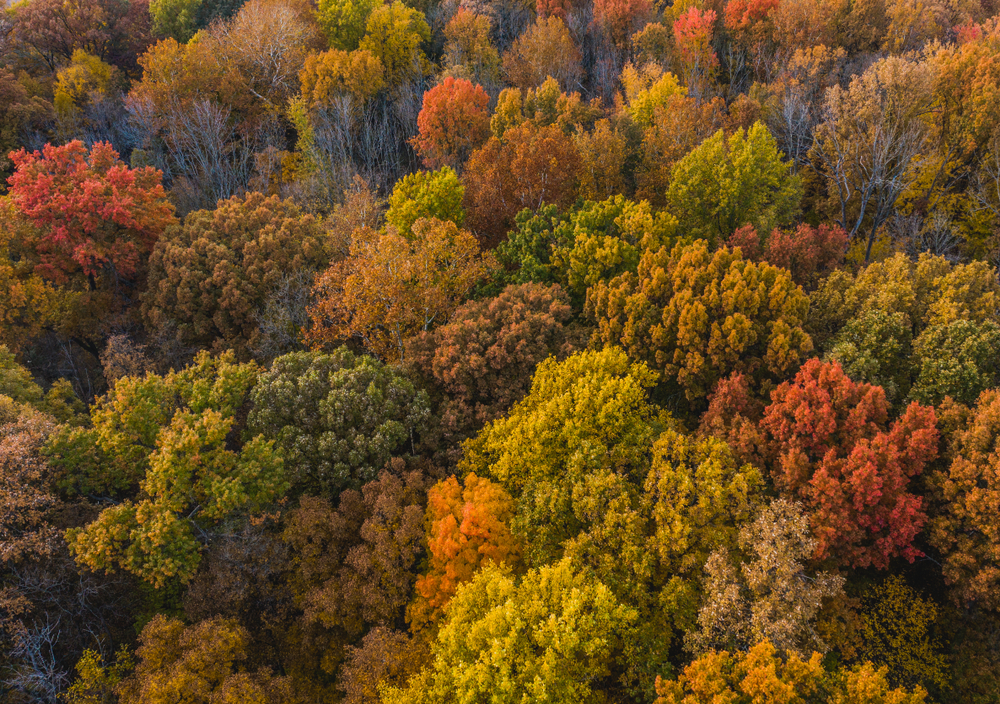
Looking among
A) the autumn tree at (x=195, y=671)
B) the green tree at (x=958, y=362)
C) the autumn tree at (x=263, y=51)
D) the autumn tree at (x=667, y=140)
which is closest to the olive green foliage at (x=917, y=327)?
the green tree at (x=958, y=362)

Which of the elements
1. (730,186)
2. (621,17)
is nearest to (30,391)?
(730,186)

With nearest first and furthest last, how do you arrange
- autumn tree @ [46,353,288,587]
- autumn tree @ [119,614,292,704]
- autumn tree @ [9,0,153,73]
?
autumn tree @ [119,614,292,704], autumn tree @ [46,353,288,587], autumn tree @ [9,0,153,73]

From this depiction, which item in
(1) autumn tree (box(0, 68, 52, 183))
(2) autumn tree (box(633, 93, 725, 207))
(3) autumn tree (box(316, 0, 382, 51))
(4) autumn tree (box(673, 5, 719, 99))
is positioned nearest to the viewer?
(2) autumn tree (box(633, 93, 725, 207))

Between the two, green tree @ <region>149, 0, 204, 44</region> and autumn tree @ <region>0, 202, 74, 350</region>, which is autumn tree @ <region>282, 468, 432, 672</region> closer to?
autumn tree @ <region>0, 202, 74, 350</region>

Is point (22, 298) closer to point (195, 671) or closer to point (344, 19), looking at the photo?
point (195, 671)

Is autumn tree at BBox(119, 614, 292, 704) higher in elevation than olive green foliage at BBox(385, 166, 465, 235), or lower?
lower

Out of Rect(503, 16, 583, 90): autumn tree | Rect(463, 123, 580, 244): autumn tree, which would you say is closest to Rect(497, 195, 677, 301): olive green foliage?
Rect(463, 123, 580, 244): autumn tree

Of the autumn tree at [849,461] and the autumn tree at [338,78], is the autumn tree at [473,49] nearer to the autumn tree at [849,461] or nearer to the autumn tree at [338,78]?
the autumn tree at [338,78]

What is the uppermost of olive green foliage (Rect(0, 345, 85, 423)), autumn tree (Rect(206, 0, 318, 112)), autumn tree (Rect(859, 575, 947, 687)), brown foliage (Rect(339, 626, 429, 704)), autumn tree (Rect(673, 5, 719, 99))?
autumn tree (Rect(206, 0, 318, 112))
